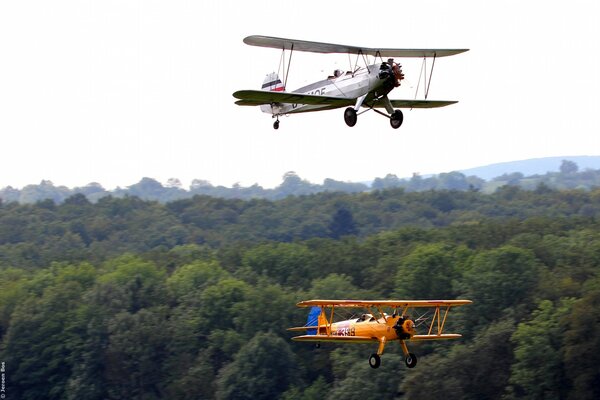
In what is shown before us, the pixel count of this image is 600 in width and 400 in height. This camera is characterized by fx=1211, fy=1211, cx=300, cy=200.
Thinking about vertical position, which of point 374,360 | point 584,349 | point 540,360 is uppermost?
point 374,360

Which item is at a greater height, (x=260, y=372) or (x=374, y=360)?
(x=374, y=360)

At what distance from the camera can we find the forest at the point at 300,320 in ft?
239

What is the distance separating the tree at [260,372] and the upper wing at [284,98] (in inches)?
1833

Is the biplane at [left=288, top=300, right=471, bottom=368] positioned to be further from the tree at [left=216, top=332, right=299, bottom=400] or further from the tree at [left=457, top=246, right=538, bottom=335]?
the tree at [left=457, top=246, right=538, bottom=335]

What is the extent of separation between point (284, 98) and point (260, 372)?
48.9m

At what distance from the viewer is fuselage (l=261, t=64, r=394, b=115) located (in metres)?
37.9

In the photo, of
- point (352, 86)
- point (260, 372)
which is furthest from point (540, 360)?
point (352, 86)

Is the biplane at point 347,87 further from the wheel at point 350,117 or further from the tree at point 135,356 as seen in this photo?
the tree at point 135,356

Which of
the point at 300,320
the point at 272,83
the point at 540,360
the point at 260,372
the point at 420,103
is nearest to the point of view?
the point at 420,103

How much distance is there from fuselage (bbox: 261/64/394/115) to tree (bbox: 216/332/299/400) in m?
45.0

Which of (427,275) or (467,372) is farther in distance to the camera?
(427,275)

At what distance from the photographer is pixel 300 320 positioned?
306 ft

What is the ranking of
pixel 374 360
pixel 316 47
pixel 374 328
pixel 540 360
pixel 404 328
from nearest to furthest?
pixel 316 47 → pixel 374 360 → pixel 404 328 → pixel 374 328 → pixel 540 360

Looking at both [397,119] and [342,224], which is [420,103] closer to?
[397,119]
